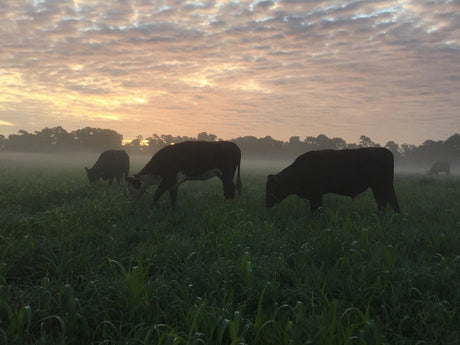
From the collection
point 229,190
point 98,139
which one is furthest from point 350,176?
point 98,139

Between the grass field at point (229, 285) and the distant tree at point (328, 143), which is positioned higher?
the distant tree at point (328, 143)

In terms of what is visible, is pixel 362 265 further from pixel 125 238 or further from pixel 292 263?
pixel 125 238

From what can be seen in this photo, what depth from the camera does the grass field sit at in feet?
8.29

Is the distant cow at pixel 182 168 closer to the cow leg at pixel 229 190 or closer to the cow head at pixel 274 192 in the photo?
the cow leg at pixel 229 190

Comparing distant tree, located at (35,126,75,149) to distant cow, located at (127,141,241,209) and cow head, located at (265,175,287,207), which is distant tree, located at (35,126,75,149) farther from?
cow head, located at (265,175,287,207)

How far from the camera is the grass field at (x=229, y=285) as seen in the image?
2525mm

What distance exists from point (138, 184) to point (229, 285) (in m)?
6.02

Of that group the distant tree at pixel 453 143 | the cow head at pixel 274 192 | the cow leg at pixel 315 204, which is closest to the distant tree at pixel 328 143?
the distant tree at pixel 453 143

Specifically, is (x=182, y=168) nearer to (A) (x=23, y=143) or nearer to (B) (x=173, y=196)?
(B) (x=173, y=196)

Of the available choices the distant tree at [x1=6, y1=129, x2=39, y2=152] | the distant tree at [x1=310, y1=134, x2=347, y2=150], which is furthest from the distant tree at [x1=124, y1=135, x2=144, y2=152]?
the distant tree at [x1=310, y1=134, x2=347, y2=150]

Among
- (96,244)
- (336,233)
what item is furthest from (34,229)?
(336,233)

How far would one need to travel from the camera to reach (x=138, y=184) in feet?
28.4

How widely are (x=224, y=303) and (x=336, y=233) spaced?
8.97ft

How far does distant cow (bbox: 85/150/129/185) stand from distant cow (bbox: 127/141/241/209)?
6739 mm
